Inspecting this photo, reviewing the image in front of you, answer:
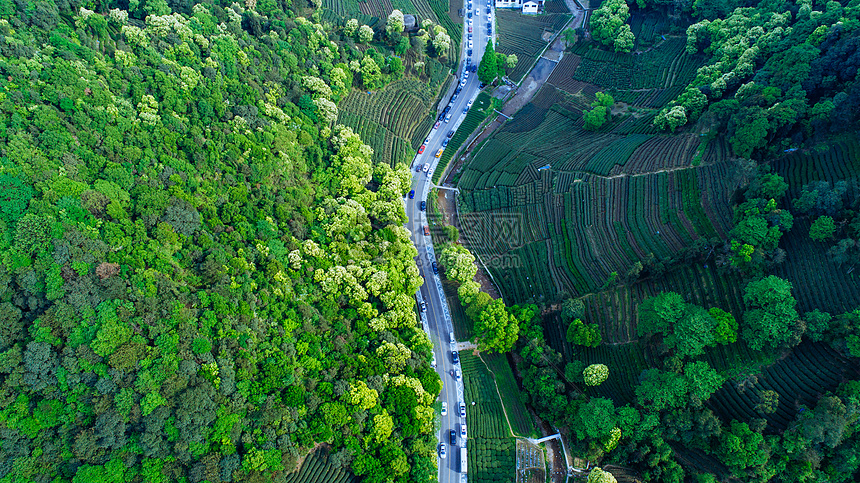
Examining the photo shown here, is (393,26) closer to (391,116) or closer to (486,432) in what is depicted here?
(391,116)

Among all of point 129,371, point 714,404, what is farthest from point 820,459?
point 129,371

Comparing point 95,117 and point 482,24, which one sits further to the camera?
point 482,24

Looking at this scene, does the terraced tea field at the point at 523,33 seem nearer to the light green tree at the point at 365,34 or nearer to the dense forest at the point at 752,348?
the light green tree at the point at 365,34

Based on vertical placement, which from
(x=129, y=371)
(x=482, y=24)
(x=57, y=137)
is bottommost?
(x=129, y=371)

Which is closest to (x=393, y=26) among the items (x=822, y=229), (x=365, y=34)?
(x=365, y=34)

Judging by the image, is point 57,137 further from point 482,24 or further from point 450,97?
point 482,24

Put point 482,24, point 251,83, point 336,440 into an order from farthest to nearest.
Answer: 1. point 482,24
2. point 251,83
3. point 336,440

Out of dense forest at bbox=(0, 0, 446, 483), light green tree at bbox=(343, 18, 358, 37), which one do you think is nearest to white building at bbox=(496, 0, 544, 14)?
light green tree at bbox=(343, 18, 358, 37)

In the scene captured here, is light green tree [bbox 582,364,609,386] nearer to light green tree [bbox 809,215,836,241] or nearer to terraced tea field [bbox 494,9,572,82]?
light green tree [bbox 809,215,836,241]
